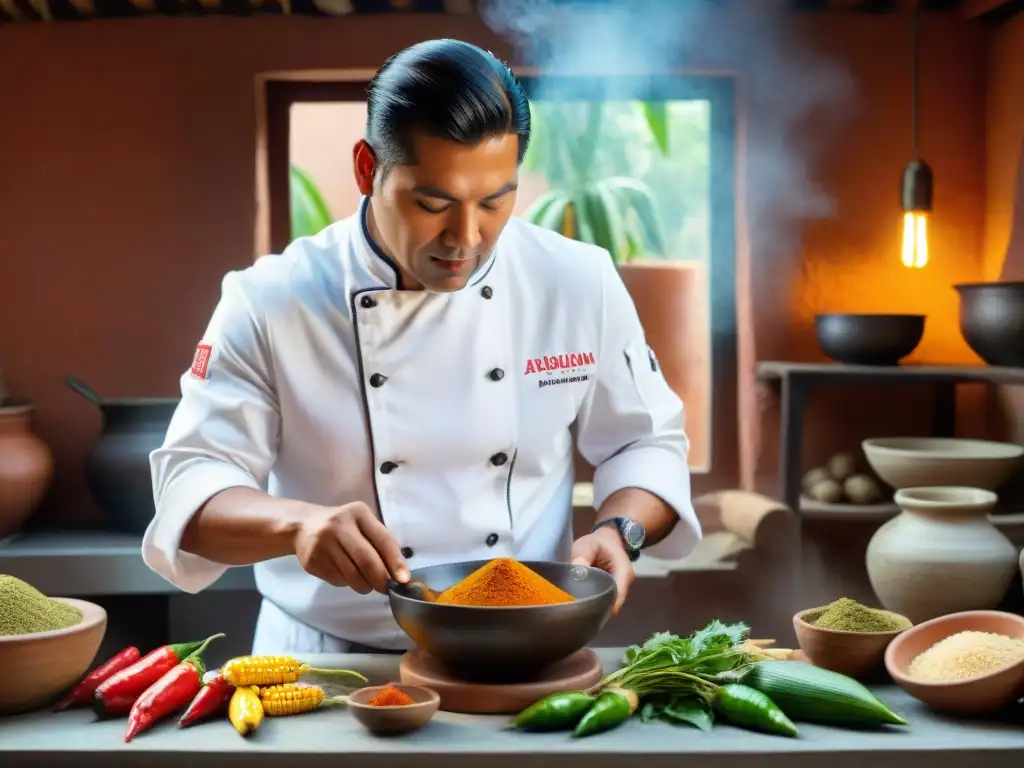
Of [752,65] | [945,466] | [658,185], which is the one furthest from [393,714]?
[752,65]

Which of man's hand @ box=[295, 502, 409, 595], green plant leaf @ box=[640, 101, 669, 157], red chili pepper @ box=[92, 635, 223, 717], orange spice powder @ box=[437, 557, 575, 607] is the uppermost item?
green plant leaf @ box=[640, 101, 669, 157]

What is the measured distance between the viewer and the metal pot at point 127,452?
3936mm

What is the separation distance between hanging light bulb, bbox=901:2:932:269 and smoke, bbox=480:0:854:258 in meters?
0.34

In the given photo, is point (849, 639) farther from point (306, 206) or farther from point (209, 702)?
point (306, 206)

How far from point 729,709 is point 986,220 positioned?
131 inches

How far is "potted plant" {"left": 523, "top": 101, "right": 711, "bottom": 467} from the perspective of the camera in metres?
4.44

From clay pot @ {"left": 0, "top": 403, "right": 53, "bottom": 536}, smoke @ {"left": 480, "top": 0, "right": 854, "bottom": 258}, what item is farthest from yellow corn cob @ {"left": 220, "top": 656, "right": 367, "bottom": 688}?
smoke @ {"left": 480, "top": 0, "right": 854, "bottom": 258}

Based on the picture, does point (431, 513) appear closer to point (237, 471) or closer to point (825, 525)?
point (237, 471)

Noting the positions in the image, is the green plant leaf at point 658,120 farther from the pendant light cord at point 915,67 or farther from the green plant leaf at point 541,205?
the pendant light cord at point 915,67

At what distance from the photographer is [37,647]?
62.8 inches

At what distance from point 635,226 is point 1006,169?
1375 millimetres

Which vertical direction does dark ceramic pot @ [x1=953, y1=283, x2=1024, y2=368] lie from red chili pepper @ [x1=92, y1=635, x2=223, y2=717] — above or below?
above

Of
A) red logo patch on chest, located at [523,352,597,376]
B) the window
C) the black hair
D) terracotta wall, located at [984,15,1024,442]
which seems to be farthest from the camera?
the window

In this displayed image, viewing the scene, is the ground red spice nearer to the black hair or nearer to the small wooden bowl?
the small wooden bowl
